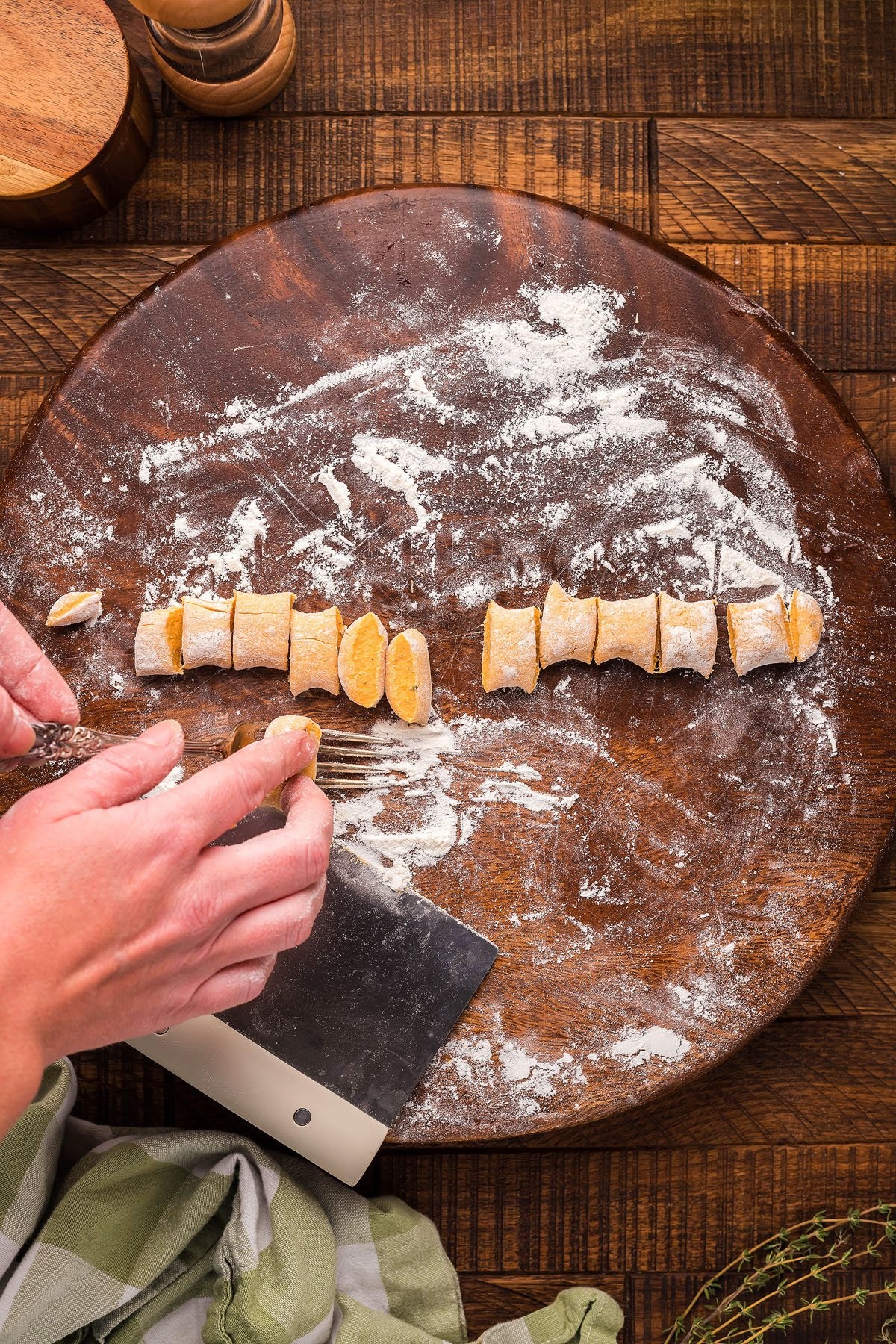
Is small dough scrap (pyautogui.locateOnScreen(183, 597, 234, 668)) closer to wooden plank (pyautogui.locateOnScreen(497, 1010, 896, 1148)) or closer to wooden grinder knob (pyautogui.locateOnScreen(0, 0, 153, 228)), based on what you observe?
wooden grinder knob (pyautogui.locateOnScreen(0, 0, 153, 228))

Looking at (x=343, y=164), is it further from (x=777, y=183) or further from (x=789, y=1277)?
(x=789, y=1277)

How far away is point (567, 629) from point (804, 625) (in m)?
0.45

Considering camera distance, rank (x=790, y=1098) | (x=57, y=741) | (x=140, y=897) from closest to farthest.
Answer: (x=140, y=897), (x=57, y=741), (x=790, y=1098)

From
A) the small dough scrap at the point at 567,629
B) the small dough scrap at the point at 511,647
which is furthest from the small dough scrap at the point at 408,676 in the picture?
the small dough scrap at the point at 567,629

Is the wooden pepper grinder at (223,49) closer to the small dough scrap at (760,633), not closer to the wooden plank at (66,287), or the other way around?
the wooden plank at (66,287)

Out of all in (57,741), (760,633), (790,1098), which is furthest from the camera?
(790,1098)

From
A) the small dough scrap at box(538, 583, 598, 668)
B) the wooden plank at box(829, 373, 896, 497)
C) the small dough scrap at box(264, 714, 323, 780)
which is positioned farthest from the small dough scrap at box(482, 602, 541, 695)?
the wooden plank at box(829, 373, 896, 497)

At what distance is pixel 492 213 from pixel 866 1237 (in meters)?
2.28

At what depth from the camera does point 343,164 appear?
2.13 metres

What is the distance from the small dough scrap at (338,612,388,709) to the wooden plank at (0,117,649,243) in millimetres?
973

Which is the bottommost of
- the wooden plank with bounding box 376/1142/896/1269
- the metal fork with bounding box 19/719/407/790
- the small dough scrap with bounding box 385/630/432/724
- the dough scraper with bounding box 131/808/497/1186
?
the wooden plank with bounding box 376/1142/896/1269

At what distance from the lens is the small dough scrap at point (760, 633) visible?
1.84 metres

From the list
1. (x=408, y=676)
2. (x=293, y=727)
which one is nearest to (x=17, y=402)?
(x=293, y=727)

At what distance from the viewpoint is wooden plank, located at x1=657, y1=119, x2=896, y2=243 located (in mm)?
2137
